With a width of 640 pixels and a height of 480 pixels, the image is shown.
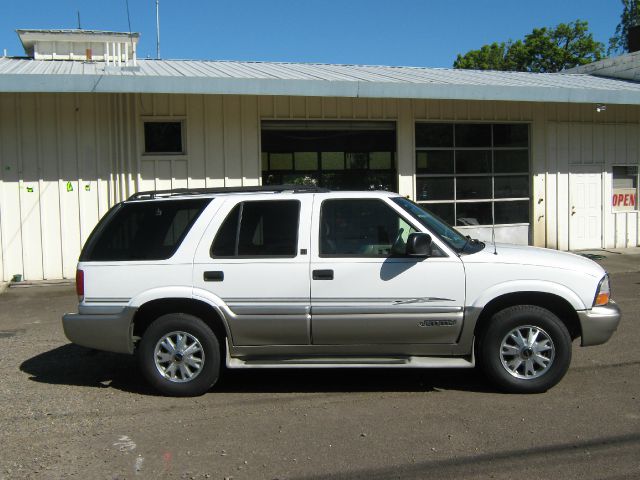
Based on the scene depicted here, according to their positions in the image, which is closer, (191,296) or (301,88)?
(191,296)

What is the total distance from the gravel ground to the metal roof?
20.3 feet

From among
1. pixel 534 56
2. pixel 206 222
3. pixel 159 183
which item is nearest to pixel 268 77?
pixel 159 183

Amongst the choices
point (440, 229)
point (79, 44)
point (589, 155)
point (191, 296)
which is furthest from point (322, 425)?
point (589, 155)

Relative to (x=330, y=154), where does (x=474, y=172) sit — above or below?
below

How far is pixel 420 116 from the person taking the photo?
14.7 m

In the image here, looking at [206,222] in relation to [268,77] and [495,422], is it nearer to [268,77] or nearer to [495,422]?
[495,422]

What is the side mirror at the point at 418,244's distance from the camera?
5.42 meters

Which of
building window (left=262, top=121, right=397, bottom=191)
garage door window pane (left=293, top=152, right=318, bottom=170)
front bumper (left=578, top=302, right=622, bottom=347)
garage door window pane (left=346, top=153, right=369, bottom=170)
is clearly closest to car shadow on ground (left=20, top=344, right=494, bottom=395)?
front bumper (left=578, top=302, right=622, bottom=347)

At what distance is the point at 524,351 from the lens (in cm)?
556

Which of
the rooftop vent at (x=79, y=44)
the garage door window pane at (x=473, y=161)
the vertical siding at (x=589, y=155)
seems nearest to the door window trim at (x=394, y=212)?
the garage door window pane at (x=473, y=161)

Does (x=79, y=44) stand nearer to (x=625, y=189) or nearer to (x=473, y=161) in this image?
(x=473, y=161)

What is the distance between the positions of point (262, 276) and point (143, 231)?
3.90 feet

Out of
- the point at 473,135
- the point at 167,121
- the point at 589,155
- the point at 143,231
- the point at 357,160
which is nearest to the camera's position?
the point at 143,231

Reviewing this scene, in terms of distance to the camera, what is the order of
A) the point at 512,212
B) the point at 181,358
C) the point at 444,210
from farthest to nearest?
the point at 512,212
the point at 444,210
the point at 181,358
